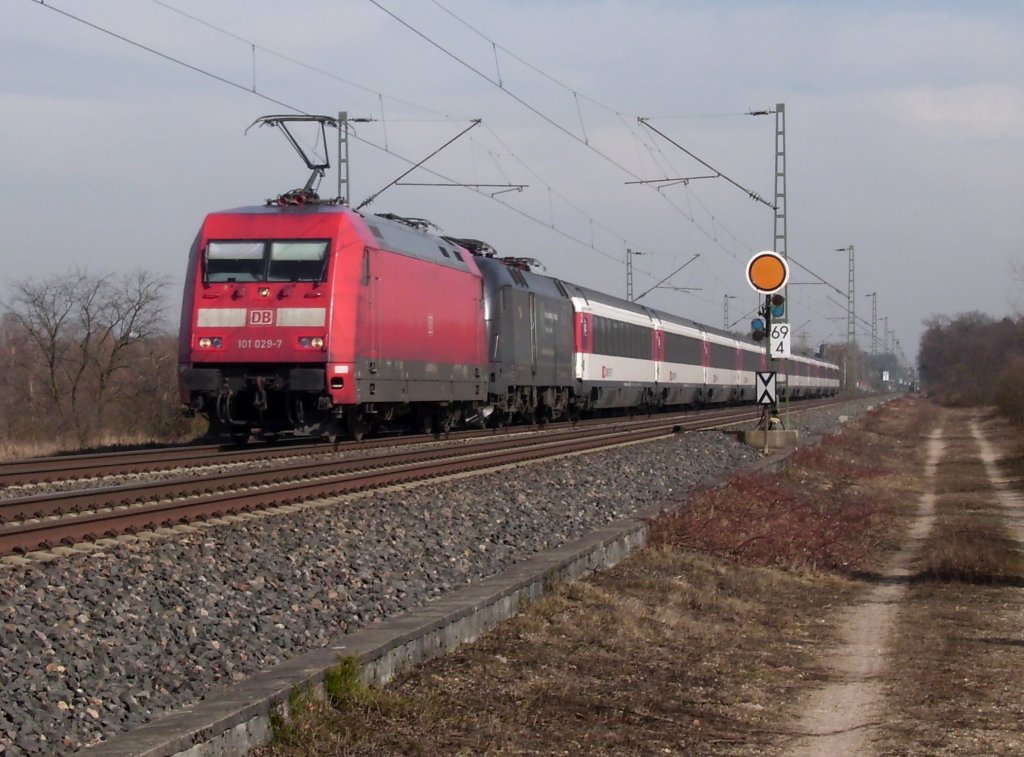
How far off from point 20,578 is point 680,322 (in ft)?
147

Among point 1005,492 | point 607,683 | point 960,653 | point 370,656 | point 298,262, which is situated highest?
point 298,262

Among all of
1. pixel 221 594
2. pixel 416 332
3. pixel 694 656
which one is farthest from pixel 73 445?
pixel 694 656

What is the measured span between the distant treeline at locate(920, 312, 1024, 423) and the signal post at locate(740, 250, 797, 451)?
24442 mm

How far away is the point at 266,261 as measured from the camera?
1897 cm

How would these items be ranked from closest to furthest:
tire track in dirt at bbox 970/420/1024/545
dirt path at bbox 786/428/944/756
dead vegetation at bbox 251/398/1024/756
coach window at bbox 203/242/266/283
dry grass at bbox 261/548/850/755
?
dry grass at bbox 261/548/850/755 < dead vegetation at bbox 251/398/1024/756 < dirt path at bbox 786/428/944/756 < tire track in dirt at bbox 970/420/1024/545 < coach window at bbox 203/242/266/283

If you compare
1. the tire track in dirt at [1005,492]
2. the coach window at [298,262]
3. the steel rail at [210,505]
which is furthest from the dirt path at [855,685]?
the coach window at [298,262]

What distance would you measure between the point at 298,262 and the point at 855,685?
13.0 metres

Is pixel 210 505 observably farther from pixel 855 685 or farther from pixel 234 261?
pixel 234 261

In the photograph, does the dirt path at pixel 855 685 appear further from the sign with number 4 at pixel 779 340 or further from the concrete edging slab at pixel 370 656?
the sign with number 4 at pixel 779 340

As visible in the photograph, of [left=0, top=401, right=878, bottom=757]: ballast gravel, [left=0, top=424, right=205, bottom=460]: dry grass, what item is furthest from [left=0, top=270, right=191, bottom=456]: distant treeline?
[left=0, top=401, right=878, bottom=757]: ballast gravel

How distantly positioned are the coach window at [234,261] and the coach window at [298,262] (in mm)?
215

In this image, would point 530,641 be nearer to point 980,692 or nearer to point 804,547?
point 980,692

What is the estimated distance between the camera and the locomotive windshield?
1881cm

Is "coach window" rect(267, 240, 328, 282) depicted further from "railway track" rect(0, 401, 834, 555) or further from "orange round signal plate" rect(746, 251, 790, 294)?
"orange round signal plate" rect(746, 251, 790, 294)
